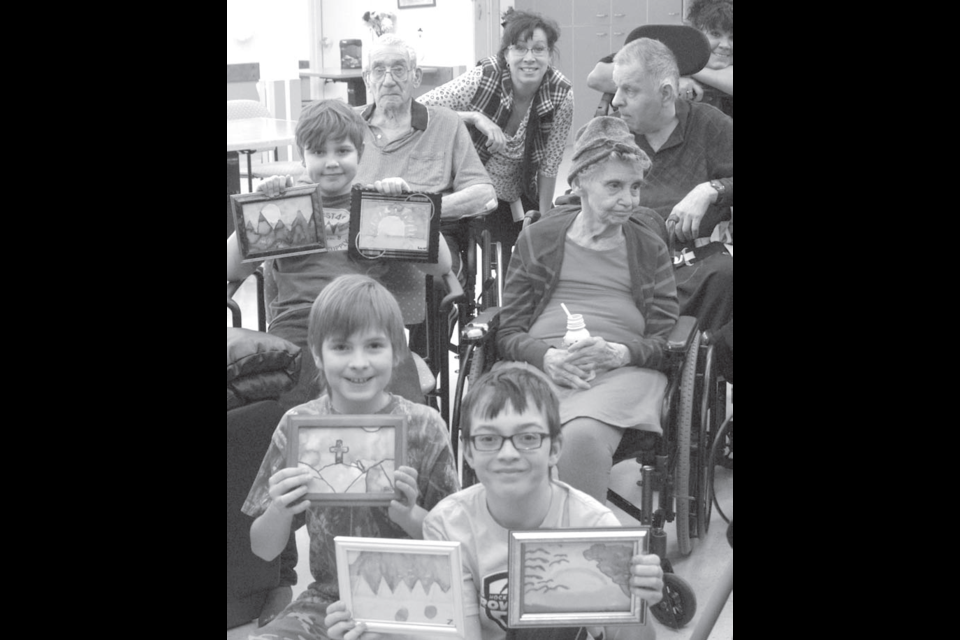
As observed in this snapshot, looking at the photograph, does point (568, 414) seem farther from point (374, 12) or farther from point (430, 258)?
point (374, 12)

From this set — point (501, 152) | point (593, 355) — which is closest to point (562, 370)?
point (593, 355)

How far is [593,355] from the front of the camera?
6.64 feet

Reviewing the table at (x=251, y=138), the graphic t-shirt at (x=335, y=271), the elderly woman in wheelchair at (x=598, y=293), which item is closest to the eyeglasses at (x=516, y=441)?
the elderly woman in wheelchair at (x=598, y=293)

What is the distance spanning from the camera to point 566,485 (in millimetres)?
1835

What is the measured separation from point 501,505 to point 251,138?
3.19 m

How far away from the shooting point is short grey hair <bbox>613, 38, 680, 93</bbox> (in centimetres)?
207

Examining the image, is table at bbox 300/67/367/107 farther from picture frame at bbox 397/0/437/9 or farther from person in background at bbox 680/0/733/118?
person in background at bbox 680/0/733/118

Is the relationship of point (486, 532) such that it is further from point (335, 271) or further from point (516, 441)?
point (335, 271)

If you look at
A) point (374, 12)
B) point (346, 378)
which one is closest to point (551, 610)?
point (346, 378)

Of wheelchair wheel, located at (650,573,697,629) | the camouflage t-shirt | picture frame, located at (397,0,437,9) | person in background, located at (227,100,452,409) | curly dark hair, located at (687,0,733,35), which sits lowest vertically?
wheelchair wheel, located at (650,573,697,629)

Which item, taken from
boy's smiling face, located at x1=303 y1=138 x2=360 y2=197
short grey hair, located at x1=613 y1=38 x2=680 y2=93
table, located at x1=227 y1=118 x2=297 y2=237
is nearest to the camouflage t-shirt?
boy's smiling face, located at x1=303 y1=138 x2=360 y2=197

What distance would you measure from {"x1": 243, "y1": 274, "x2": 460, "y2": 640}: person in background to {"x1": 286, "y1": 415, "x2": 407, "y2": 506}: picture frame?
0.13ft

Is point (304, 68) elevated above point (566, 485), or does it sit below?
above

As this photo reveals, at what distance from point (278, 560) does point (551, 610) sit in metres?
0.63
